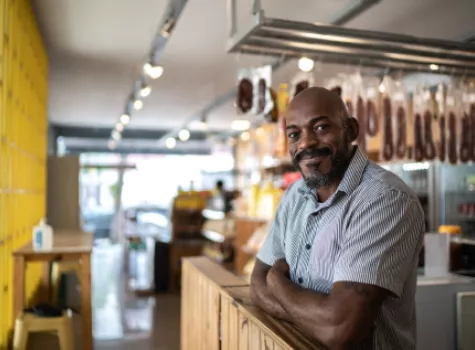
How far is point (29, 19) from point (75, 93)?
412 cm

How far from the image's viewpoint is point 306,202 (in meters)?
1.88

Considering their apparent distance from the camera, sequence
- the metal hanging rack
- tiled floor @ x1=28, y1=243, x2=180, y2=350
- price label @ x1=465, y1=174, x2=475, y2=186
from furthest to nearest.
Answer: price label @ x1=465, y1=174, x2=475, y2=186 → tiled floor @ x1=28, y1=243, x2=180, y2=350 → the metal hanging rack

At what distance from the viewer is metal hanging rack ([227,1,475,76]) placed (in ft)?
8.83

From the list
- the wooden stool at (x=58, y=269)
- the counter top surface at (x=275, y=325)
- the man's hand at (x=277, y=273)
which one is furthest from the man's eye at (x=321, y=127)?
the wooden stool at (x=58, y=269)

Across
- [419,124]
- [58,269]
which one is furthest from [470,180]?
[58,269]

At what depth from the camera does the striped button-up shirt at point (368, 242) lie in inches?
56.6

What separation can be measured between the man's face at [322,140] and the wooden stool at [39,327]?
9.12 feet

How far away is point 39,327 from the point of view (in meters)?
3.62

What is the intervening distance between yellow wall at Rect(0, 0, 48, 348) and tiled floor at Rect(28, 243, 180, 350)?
832mm

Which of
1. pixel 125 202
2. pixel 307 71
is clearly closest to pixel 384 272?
pixel 307 71

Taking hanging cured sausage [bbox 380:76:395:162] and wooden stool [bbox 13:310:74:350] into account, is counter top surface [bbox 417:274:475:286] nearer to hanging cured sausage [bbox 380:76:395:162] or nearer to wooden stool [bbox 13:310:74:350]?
hanging cured sausage [bbox 380:76:395:162]

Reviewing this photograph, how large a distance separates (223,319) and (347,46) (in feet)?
5.96

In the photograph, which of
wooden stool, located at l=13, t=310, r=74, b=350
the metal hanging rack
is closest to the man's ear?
the metal hanging rack

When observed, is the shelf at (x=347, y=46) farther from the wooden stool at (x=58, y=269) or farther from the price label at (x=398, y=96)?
the wooden stool at (x=58, y=269)
